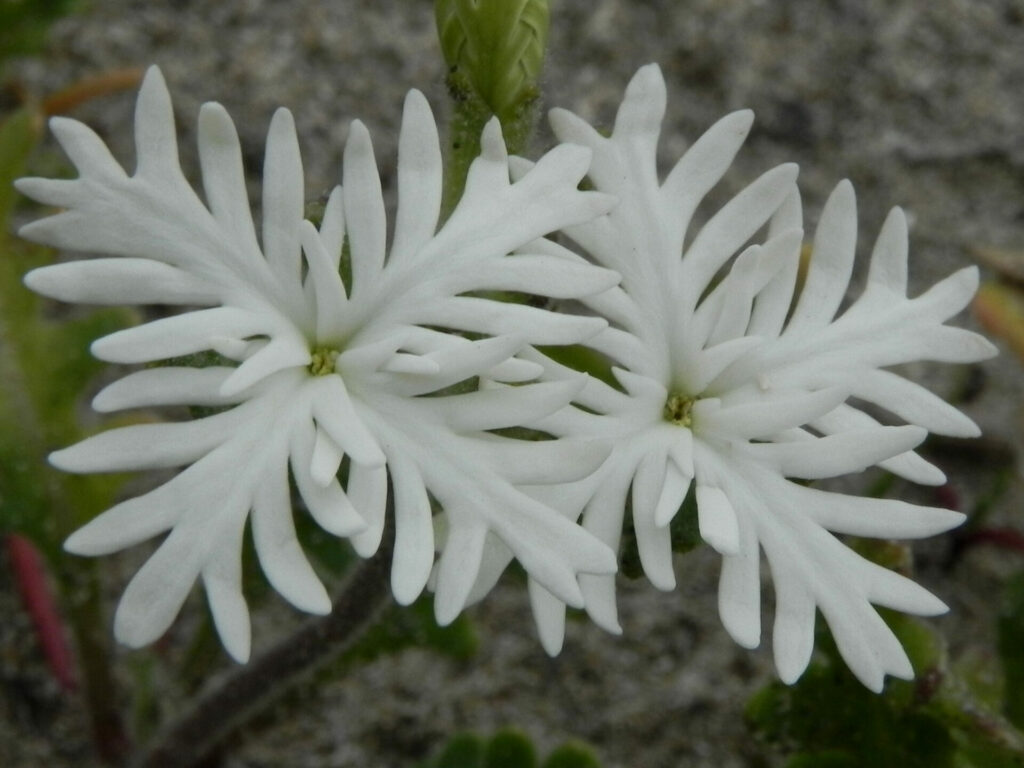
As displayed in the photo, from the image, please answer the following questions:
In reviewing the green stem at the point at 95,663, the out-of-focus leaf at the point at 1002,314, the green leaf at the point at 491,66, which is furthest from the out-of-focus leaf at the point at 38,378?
the out-of-focus leaf at the point at 1002,314

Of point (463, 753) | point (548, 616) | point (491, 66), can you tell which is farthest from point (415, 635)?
point (491, 66)

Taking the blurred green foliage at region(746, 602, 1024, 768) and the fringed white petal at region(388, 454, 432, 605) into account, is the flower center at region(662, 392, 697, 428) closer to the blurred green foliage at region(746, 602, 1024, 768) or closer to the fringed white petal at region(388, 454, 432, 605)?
the fringed white petal at region(388, 454, 432, 605)

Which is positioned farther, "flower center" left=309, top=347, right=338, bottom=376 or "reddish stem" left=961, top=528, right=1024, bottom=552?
"reddish stem" left=961, top=528, right=1024, bottom=552

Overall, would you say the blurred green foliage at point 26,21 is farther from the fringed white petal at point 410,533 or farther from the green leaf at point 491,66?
the fringed white petal at point 410,533

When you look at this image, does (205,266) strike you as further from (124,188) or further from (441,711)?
(441,711)

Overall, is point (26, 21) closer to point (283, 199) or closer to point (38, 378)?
point (38, 378)

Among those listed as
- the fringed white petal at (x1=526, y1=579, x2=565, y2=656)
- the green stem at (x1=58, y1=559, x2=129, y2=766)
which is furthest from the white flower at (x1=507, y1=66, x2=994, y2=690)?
the green stem at (x1=58, y1=559, x2=129, y2=766)
